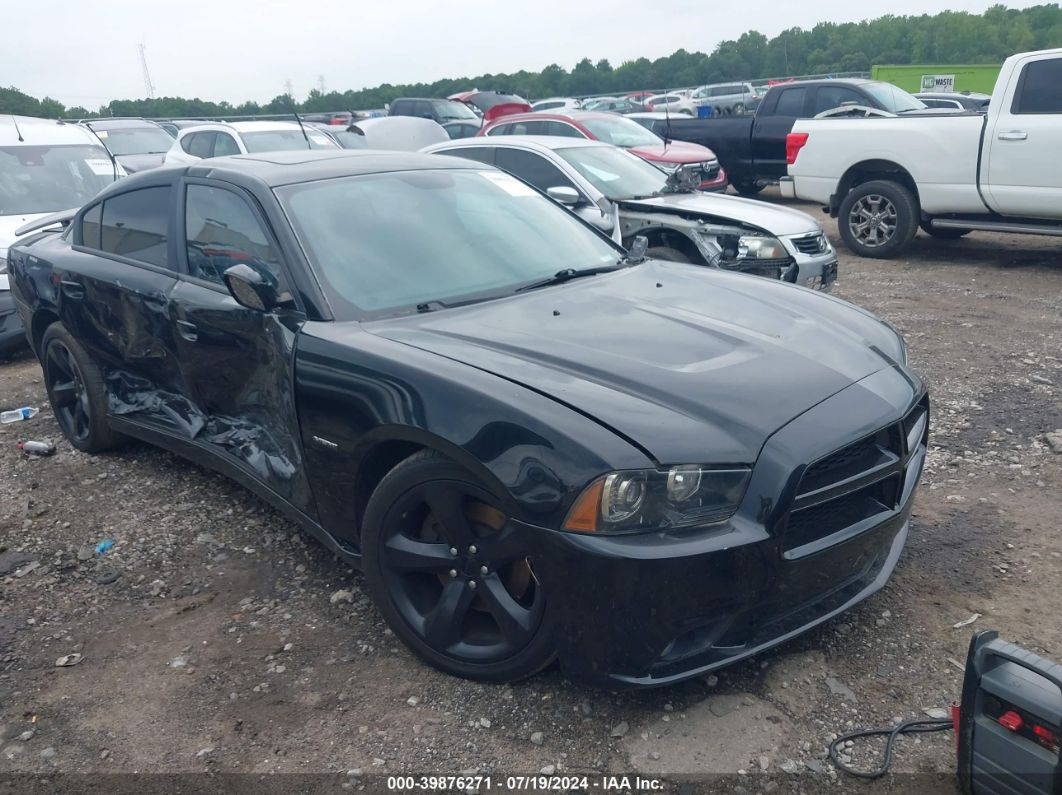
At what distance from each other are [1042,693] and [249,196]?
3.11 metres

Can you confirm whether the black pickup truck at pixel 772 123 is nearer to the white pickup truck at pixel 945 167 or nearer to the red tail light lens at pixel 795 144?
the red tail light lens at pixel 795 144

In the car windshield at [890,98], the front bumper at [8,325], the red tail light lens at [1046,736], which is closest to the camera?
the red tail light lens at [1046,736]

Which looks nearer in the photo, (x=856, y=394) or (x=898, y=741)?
(x=898, y=741)

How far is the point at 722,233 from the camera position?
723cm

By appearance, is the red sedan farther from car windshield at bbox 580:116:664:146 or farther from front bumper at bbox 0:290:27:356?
front bumper at bbox 0:290:27:356

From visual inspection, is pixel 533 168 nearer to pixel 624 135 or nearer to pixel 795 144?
pixel 795 144

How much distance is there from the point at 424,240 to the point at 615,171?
509 centimetres

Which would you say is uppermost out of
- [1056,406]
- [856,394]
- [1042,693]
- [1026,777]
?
[856,394]

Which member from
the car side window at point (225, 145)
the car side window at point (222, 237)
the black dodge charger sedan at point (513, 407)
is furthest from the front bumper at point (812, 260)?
the car side window at point (225, 145)

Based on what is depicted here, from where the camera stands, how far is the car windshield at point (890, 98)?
1261 centimetres

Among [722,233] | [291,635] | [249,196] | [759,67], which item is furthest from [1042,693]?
[759,67]

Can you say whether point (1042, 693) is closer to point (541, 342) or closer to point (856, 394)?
point (856, 394)

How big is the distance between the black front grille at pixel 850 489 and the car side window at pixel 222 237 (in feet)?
6.42

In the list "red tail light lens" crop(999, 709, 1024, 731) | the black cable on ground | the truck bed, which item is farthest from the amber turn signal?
the truck bed
